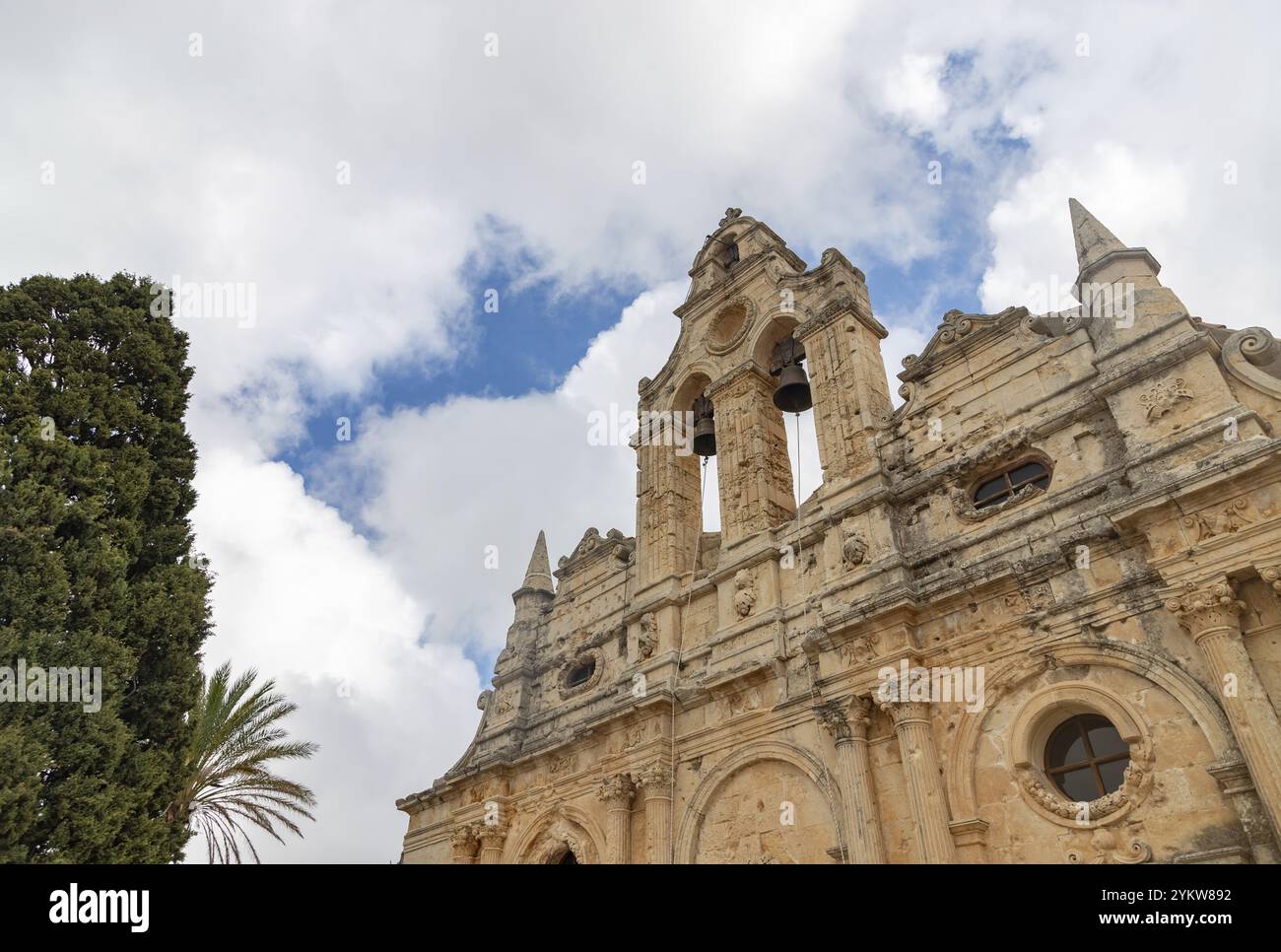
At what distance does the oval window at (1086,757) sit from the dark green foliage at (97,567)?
10202mm

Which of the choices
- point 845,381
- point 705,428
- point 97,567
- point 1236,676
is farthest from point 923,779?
point 97,567

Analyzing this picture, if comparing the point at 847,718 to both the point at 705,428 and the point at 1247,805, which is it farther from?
the point at 705,428

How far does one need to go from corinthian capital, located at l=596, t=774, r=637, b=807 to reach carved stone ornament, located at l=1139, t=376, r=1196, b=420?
8.62 metres

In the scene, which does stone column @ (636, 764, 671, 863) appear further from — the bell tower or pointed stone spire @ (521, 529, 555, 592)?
pointed stone spire @ (521, 529, 555, 592)

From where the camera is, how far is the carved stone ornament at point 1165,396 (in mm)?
9531

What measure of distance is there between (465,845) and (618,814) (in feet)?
12.9

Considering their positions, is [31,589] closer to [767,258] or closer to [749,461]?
[749,461]

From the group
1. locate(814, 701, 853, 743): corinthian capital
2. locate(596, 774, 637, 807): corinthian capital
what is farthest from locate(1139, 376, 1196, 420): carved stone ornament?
locate(596, 774, 637, 807): corinthian capital

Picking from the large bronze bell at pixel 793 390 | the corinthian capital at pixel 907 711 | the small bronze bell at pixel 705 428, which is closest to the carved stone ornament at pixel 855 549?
the corinthian capital at pixel 907 711

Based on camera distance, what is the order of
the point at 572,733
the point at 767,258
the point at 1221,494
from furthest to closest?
the point at 767,258 → the point at 572,733 → the point at 1221,494
